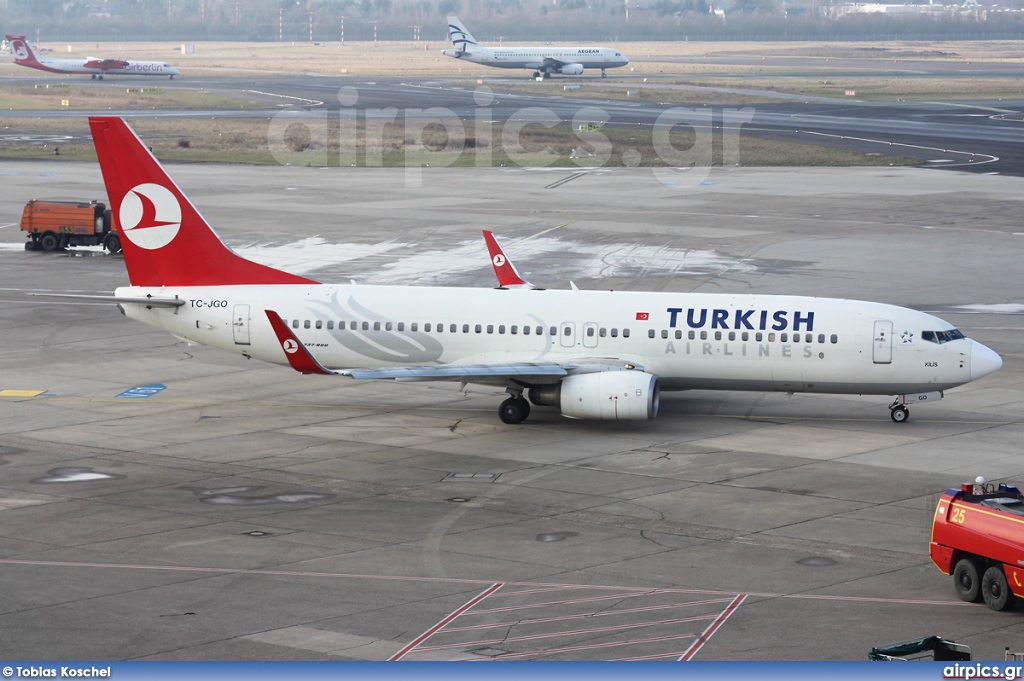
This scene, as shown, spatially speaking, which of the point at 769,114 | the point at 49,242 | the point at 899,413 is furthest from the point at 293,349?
the point at 769,114

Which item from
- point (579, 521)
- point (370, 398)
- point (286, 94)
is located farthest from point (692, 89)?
point (579, 521)

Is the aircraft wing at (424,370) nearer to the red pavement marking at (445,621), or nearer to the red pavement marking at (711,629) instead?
the red pavement marking at (445,621)

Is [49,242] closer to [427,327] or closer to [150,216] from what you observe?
[150,216]

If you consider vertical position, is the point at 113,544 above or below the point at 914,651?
below

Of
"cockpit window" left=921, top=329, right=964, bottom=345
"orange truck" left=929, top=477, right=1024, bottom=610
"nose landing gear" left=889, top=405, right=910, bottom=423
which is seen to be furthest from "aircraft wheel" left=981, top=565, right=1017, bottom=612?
"nose landing gear" left=889, top=405, right=910, bottom=423

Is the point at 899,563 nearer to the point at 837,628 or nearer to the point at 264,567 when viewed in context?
the point at 837,628

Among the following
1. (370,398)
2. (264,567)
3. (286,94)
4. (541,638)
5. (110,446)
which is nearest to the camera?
(541,638)

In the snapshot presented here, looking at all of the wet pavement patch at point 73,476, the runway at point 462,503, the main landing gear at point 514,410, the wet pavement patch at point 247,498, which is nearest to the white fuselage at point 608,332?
the main landing gear at point 514,410

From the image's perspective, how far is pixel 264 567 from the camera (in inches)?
1099

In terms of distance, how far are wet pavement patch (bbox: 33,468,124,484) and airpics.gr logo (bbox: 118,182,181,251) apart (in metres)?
9.90

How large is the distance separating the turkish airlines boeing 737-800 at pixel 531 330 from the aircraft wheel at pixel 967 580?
1441 cm

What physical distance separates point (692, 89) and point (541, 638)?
171m

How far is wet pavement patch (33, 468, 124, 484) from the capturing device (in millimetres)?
34875

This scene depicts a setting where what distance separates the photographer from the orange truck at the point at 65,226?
7400 cm
